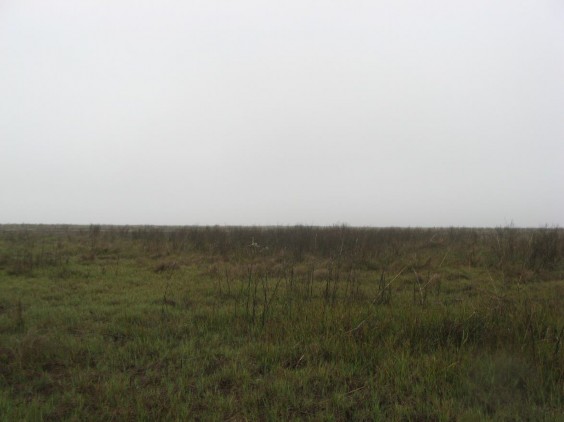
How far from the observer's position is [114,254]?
512 inches

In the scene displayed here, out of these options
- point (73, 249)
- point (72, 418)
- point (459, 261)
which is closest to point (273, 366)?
point (72, 418)

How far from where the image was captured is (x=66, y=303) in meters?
6.23

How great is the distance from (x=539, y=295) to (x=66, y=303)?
9020 mm

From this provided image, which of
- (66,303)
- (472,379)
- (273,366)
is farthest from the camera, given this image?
(66,303)

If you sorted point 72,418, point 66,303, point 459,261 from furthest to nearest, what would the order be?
point 459,261 < point 66,303 < point 72,418

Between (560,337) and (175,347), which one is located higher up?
(560,337)

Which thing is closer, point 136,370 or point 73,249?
point 136,370

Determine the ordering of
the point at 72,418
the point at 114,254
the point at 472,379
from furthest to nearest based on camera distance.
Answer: the point at 114,254, the point at 472,379, the point at 72,418

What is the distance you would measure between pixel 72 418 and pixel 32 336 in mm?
1826

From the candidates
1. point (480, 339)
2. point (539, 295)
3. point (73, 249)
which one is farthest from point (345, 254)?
point (73, 249)

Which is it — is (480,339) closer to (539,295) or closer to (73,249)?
(539,295)

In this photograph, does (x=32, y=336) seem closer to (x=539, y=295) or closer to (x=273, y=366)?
(x=273, y=366)

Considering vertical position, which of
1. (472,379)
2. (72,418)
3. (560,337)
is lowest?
(72,418)

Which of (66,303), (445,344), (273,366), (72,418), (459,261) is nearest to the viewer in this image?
(72,418)
